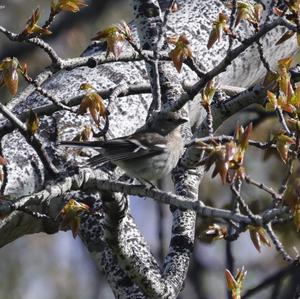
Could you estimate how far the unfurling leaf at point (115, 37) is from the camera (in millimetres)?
4969

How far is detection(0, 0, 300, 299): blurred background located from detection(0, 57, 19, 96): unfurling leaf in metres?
3.30

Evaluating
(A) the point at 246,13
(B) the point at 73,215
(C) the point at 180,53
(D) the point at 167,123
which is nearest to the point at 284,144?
(C) the point at 180,53

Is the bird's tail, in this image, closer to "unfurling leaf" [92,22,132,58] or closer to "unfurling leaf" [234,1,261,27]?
"unfurling leaf" [92,22,132,58]

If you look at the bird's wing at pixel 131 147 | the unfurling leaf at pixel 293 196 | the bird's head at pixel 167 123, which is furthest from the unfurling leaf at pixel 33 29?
the unfurling leaf at pixel 293 196

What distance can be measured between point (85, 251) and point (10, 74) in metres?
8.48

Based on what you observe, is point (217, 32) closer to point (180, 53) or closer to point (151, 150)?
point (180, 53)

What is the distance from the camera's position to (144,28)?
19.5 ft

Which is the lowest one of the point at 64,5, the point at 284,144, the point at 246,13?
the point at 284,144

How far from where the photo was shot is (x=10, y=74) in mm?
4641

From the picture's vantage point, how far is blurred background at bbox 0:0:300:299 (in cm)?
1005

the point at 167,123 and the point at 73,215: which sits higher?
the point at 167,123

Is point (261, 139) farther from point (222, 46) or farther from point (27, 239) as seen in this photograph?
point (27, 239)

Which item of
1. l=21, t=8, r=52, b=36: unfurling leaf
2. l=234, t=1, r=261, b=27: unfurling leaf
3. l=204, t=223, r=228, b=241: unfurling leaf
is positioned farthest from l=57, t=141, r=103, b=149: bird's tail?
l=234, t=1, r=261, b=27: unfurling leaf

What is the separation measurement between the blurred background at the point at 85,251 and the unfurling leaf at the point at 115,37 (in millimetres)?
2973
